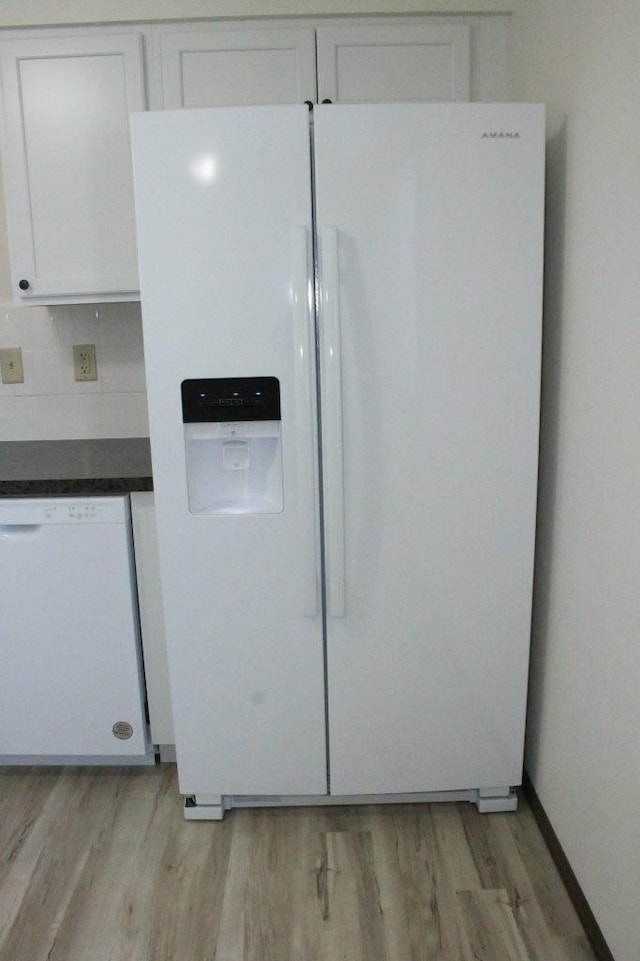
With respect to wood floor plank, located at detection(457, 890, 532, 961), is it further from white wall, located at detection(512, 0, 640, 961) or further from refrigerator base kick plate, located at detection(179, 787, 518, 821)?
refrigerator base kick plate, located at detection(179, 787, 518, 821)

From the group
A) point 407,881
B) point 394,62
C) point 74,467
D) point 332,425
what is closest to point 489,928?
point 407,881

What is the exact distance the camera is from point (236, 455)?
1.80m

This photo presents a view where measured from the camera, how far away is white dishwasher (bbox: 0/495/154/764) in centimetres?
196

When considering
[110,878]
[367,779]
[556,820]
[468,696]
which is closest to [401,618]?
[468,696]

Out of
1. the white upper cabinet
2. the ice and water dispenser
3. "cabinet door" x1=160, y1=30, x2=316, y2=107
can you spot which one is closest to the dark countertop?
the ice and water dispenser

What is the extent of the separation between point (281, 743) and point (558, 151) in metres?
1.57

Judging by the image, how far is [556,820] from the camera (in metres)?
1.81

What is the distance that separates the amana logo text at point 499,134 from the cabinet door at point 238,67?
0.64 meters

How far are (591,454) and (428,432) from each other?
0.36 metres

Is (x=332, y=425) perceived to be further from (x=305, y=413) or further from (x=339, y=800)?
(x=339, y=800)

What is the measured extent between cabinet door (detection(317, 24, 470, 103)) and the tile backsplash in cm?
96

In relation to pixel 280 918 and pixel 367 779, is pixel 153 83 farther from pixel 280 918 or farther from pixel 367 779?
pixel 280 918

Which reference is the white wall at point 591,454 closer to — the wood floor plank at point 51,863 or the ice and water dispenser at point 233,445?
the ice and water dispenser at point 233,445

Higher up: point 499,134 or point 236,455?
point 499,134
